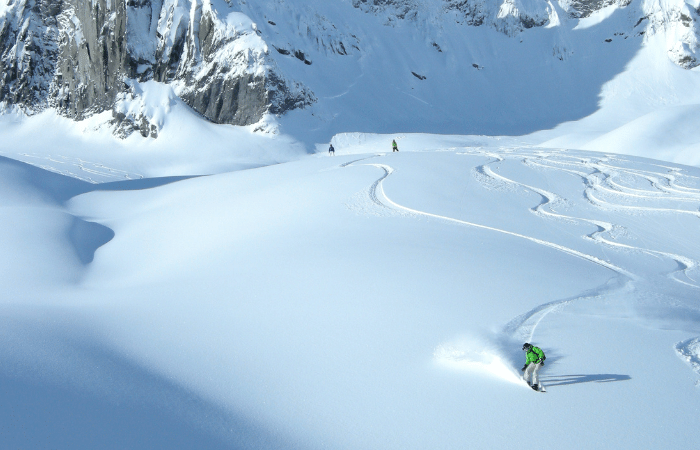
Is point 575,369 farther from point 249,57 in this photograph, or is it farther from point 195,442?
point 249,57

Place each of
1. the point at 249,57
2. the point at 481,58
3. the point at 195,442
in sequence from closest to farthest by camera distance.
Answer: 1. the point at 195,442
2. the point at 249,57
3. the point at 481,58

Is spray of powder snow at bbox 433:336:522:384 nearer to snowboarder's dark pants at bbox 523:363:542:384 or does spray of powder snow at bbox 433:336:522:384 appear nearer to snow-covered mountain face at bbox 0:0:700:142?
snowboarder's dark pants at bbox 523:363:542:384

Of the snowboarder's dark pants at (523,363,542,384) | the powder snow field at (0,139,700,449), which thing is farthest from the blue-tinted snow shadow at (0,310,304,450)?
the snowboarder's dark pants at (523,363,542,384)

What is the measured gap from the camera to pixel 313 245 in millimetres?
9961

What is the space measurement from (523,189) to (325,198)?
5.70m

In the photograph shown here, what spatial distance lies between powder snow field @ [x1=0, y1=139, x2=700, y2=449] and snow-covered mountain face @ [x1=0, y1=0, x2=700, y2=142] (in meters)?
29.2

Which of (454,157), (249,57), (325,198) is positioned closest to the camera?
(325,198)

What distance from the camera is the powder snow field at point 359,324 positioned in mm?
4969

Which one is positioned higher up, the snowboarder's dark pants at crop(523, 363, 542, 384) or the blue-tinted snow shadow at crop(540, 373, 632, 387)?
the snowboarder's dark pants at crop(523, 363, 542, 384)

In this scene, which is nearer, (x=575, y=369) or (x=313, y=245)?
(x=575, y=369)

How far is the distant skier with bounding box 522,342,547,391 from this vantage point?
209 inches

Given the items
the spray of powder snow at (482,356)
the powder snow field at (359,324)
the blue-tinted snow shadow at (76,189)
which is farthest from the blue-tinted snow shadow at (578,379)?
the blue-tinted snow shadow at (76,189)

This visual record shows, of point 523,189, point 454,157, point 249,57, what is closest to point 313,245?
point 523,189

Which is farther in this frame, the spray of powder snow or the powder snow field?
the spray of powder snow
